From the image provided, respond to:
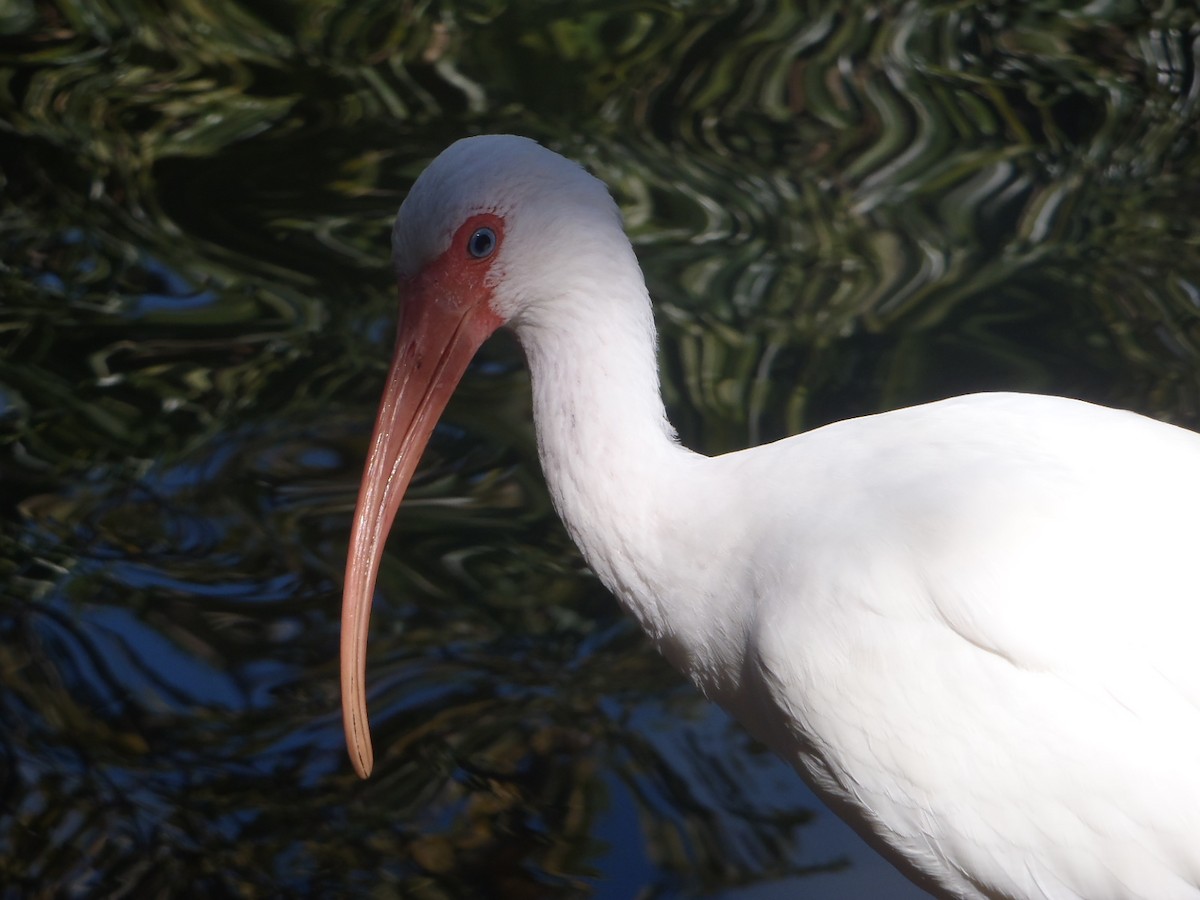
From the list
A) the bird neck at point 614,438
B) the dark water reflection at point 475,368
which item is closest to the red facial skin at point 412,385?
the bird neck at point 614,438

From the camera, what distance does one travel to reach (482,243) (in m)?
2.97

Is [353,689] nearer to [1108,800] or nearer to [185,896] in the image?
[185,896]

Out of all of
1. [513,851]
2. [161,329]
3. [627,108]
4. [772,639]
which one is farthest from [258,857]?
[627,108]

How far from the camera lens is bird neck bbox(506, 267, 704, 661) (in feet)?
9.55

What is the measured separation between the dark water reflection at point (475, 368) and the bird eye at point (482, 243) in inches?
64.4

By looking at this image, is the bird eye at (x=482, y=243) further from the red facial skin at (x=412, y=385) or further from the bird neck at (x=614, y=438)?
the bird neck at (x=614, y=438)

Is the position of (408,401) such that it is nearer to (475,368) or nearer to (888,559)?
(888,559)

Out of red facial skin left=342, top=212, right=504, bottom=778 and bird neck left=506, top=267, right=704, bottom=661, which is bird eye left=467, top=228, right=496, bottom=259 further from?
bird neck left=506, top=267, right=704, bottom=661

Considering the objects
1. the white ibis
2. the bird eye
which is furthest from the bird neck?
the bird eye

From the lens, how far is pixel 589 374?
9.55 feet

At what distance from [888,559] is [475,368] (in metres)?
2.93

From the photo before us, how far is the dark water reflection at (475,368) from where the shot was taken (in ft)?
12.7

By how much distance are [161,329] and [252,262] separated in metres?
0.51

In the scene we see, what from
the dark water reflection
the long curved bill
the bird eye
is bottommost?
the dark water reflection
